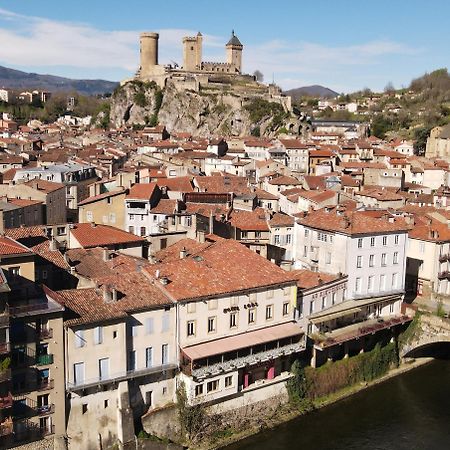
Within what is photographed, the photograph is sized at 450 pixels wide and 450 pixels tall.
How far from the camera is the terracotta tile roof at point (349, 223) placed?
45.1 metres

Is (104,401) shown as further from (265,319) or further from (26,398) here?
(265,319)

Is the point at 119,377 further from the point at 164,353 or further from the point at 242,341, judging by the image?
the point at 242,341

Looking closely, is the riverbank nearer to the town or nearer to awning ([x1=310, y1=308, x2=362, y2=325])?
the town

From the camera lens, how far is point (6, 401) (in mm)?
29062

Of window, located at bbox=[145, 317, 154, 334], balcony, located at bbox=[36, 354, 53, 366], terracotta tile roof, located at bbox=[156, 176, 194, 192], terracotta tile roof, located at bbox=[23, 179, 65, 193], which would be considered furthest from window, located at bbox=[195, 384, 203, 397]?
terracotta tile roof, located at bbox=[156, 176, 194, 192]

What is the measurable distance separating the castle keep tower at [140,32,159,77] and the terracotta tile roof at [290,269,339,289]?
5487 inches

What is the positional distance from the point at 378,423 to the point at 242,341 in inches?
430

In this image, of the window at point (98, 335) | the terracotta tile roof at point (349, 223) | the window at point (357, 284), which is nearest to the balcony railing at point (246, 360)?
the window at point (98, 335)

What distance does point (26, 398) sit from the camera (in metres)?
30.1

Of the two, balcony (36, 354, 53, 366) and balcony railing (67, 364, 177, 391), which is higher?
balcony (36, 354, 53, 366)

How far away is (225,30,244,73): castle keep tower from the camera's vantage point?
177875 millimetres

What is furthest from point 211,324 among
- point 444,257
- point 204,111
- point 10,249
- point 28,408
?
point 204,111

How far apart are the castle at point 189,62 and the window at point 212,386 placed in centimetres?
13863

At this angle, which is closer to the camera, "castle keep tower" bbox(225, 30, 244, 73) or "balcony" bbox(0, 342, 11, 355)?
"balcony" bbox(0, 342, 11, 355)
